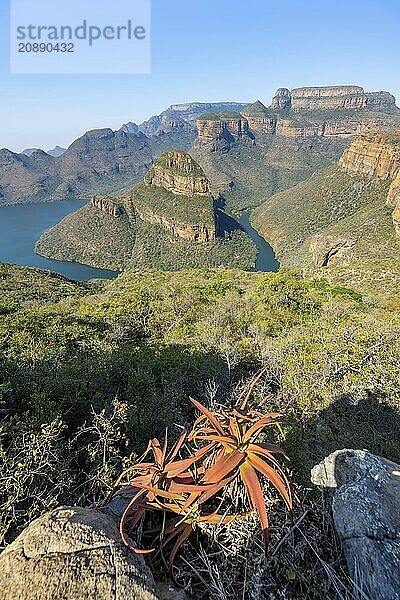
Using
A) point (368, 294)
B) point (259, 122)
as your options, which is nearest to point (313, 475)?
point (368, 294)

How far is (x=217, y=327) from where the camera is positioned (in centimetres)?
1086

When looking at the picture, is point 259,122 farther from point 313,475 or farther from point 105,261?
point 313,475

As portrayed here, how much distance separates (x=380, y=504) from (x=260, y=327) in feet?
28.7

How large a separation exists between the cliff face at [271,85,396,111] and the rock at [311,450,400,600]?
195750 mm

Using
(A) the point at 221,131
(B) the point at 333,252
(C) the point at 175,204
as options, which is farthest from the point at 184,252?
(A) the point at 221,131

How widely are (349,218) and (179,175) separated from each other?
138 feet

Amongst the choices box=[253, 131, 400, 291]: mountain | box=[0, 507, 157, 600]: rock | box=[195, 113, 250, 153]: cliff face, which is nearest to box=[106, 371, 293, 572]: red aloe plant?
box=[0, 507, 157, 600]: rock

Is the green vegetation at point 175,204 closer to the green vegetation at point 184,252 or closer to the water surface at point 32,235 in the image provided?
the green vegetation at point 184,252

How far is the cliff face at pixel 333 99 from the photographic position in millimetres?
164212

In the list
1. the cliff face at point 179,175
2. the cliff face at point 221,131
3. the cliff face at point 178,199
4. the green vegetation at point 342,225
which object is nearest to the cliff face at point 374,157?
the green vegetation at point 342,225

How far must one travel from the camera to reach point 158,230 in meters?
81.8

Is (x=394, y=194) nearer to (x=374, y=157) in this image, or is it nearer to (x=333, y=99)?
(x=374, y=157)

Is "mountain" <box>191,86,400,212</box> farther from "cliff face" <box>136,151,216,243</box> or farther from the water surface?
the water surface

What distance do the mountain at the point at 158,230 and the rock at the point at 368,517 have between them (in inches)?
2665
